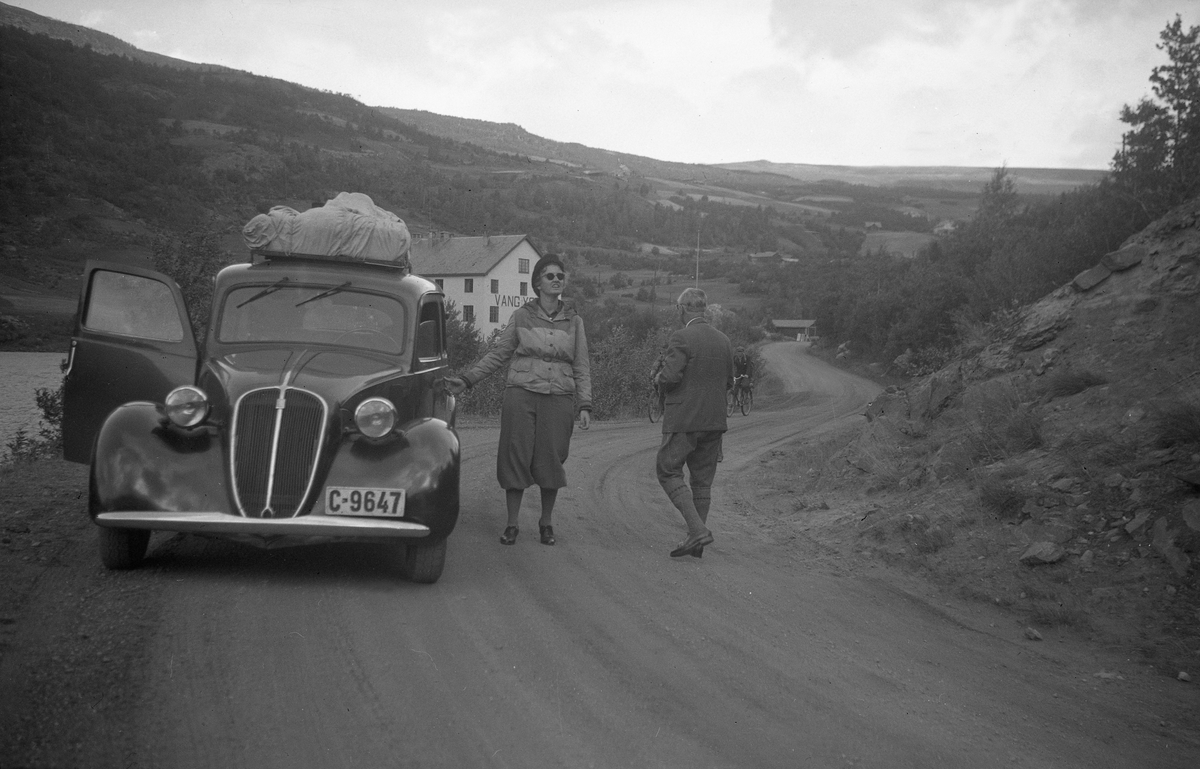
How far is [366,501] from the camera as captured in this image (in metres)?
5.21

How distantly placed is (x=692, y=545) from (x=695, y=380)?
1315 millimetres

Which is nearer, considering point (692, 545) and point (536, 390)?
point (536, 390)

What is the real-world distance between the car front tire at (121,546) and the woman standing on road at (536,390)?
8.01 ft

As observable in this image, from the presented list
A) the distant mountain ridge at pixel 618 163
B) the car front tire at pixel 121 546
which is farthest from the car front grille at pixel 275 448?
the distant mountain ridge at pixel 618 163

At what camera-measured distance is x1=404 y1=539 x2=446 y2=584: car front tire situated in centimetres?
539

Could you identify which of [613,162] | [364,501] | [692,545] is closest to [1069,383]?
[692,545]

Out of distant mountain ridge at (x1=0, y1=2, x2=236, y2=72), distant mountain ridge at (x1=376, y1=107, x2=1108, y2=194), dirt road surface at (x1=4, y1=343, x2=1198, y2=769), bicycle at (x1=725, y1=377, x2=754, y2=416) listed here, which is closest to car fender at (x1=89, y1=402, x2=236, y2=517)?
dirt road surface at (x1=4, y1=343, x2=1198, y2=769)

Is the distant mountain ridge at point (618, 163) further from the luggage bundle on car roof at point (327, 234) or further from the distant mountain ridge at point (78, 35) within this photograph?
the luggage bundle on car roof at point (327, 234)

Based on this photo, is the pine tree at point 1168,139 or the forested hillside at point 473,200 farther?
the forested hillside at point 473,200

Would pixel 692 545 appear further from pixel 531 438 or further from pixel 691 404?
pixel 531 438

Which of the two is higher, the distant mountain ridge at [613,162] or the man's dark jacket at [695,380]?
the distant mountain ridge at [613,162]

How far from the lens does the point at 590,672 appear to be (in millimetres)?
4184

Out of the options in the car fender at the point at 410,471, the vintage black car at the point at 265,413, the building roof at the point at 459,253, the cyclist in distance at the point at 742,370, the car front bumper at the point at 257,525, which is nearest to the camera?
the car front bumper at the point at 257,525

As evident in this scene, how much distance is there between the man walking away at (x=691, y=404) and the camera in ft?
22.6
